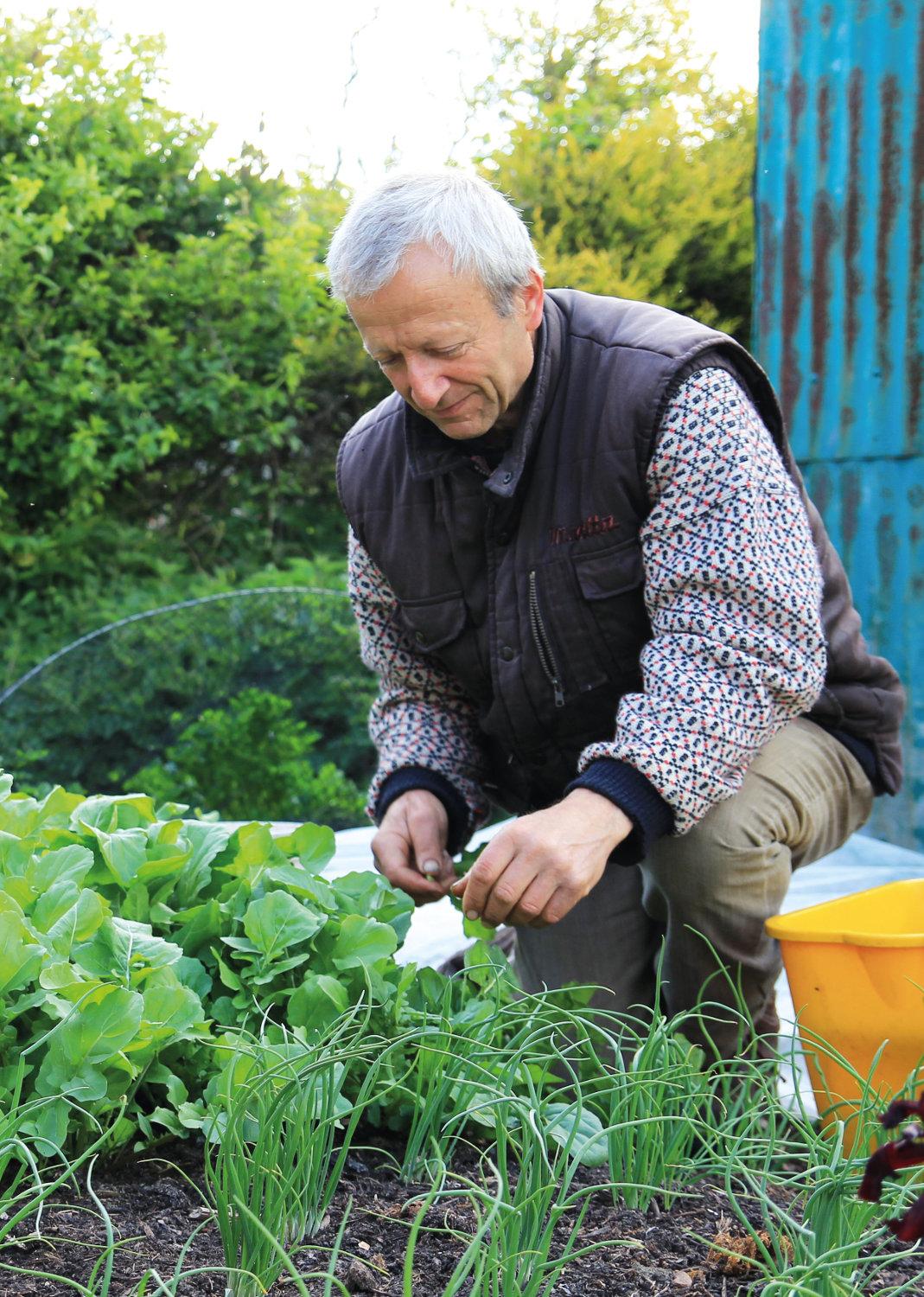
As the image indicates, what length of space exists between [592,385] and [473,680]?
518 mm

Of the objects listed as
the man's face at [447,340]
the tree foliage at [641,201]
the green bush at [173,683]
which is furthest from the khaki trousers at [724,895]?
the tree foliage at [641,201]

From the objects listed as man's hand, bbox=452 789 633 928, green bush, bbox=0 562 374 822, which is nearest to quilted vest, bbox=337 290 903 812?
man's hand, bbox=452 789 633 928

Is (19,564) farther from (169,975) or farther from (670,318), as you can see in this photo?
(169,975)

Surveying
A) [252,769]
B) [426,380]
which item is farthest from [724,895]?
[252,769]

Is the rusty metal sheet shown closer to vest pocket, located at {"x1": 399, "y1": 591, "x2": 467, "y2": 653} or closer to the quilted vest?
the quilted vest

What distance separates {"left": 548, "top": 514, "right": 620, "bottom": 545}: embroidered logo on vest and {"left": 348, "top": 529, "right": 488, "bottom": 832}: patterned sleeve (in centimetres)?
39

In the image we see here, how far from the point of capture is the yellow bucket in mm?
1603

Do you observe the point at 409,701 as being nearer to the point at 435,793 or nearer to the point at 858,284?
the point at 435,793

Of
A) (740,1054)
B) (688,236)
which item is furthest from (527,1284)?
(688,236)

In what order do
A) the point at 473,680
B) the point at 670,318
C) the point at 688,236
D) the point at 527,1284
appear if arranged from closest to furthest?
the point at 527,1284 < the point at 670,318 < the point at 473,680 < the point at 688,236

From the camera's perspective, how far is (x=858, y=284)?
3715 mm

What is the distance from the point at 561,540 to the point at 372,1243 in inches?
43.8

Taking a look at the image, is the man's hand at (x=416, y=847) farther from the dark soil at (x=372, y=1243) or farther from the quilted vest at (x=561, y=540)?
the dark soil at (x=372, y=1243)

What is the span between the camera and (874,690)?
2158 mm
